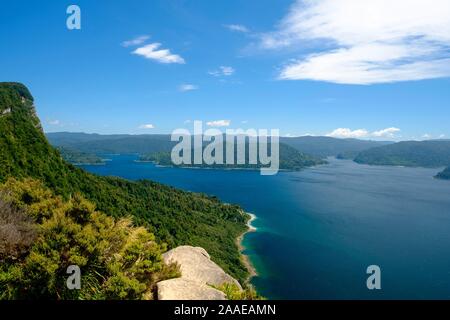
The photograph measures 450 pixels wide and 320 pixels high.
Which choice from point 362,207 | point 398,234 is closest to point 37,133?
point 398,234

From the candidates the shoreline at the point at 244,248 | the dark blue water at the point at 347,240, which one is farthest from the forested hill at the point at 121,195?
the dark blue water at the point at 347,240

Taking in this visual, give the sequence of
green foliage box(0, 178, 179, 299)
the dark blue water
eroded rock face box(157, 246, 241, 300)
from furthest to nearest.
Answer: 1. the dark blue water
2. green foliage box(0, 178, 179, 299)
3. eroded rock face box(157, 246, 241, 300)

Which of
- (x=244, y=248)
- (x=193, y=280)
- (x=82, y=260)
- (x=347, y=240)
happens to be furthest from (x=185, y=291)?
(x=347, y=240)

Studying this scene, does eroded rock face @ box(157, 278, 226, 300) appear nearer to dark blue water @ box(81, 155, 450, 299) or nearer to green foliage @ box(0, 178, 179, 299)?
green foliage @ box(0, 178, 179, 299)

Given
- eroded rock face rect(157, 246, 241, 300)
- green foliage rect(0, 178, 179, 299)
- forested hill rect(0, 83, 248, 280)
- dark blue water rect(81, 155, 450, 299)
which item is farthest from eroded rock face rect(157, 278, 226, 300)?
dark blue water rect(81, 155, 450, 299)

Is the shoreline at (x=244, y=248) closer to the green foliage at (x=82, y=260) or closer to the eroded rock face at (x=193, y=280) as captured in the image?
the eroded rock face at (x=193, y=280)
